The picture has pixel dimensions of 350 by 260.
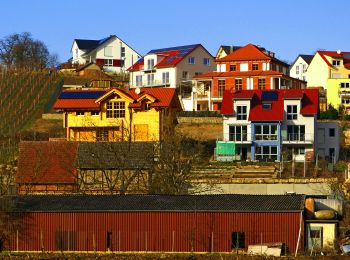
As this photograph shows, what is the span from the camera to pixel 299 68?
104 metres

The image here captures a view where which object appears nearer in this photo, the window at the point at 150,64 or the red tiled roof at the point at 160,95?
the red tiled roof at the point at 160,95

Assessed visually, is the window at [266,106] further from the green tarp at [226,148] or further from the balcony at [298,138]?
the green tarp at [226,148]

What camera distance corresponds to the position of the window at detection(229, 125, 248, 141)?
63.4m

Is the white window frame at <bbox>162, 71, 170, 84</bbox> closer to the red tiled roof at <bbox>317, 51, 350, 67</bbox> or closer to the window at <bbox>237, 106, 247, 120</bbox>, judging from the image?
the red tiled roof at <bbox>317, 51, 350, 67</bbox>

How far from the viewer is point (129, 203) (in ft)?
136

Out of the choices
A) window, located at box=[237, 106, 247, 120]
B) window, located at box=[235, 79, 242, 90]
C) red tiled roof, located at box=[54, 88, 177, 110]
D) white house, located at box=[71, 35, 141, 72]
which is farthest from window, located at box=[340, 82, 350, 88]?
white house, located at box=[71, 35, 141, 72]

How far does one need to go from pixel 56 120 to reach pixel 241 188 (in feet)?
84.7

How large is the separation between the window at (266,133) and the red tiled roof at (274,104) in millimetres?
557

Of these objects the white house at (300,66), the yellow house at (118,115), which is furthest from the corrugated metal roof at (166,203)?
the white house at (300,66)

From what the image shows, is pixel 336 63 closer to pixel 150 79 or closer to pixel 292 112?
pixel 150 79

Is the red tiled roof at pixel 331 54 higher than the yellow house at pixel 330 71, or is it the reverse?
the red tiled roof at pixel 331 54

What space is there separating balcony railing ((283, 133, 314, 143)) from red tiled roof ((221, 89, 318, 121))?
4.08ft

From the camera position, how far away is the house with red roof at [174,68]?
84.3 m

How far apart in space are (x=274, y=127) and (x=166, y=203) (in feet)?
76.3
